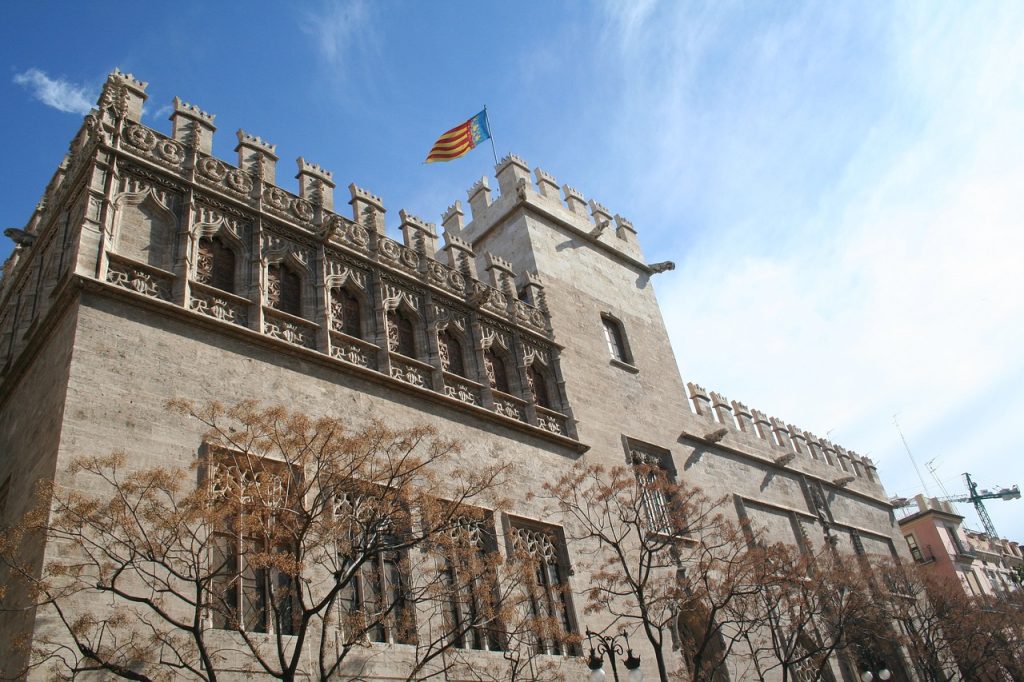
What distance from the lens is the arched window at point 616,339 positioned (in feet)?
70.3

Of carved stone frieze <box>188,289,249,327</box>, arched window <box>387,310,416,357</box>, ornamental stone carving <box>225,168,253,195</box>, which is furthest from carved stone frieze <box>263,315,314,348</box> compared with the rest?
ornamental stone carving <box>225,168,253,195</box>

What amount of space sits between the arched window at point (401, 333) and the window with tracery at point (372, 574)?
4456 mm

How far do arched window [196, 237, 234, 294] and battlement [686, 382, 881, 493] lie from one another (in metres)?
12.6

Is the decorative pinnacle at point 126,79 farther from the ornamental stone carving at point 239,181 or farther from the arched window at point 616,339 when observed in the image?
the arched window at point 616,339

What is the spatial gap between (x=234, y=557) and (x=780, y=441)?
1929 cm

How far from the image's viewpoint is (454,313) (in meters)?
17.4

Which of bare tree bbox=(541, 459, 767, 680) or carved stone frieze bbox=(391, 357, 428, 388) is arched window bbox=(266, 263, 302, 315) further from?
bare tree bbox=(541, 459, 767, 680)

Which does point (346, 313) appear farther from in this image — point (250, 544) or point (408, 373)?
point (250, 544)

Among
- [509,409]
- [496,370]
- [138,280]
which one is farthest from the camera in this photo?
[496,370]

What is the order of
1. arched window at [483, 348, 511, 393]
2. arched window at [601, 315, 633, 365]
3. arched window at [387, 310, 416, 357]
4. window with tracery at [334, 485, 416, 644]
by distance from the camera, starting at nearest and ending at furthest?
window with tracery at [334, 485, 416, 644] < arched window at [387, 310, 416, 357] < arched window at [483, 348, 511, 393] < arched window at [601, 315, 633, 365]

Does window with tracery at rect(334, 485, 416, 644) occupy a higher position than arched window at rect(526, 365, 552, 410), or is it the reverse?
arched window at rect(526, 365, 552, 410)

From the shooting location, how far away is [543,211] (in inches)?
895

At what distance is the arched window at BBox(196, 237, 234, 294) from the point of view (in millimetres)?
13570

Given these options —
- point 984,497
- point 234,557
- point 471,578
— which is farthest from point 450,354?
point 984,497
